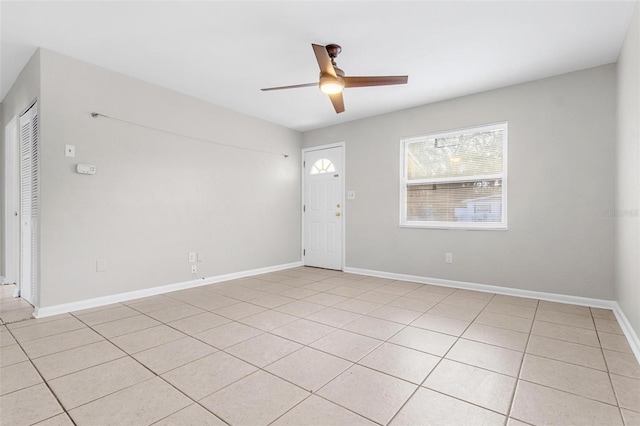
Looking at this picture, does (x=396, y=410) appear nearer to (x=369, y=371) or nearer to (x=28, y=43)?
(x=369, y=371)

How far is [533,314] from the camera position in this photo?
3.02 m

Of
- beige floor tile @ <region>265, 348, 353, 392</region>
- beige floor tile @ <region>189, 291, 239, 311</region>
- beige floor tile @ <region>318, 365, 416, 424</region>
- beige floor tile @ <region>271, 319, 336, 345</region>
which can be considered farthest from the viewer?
beige floor tile @ <region>189, 291, 239, 311</region>

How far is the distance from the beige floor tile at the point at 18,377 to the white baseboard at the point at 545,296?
3.90 metres

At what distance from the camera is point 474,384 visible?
1.79 meters

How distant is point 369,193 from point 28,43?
4291 mm

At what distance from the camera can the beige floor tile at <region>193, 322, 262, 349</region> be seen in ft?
7.78

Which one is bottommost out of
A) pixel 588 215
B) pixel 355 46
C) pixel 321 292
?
pixel 321 292

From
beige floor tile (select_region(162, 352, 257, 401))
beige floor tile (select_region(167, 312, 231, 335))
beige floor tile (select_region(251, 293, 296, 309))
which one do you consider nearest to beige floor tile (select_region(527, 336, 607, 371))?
beige floor tile (select_region(162, 352, 257, 401))

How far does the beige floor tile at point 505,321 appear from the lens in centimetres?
269

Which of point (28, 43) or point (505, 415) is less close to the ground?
point (28, 43)

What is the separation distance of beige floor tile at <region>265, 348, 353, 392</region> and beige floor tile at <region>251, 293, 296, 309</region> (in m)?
1.17

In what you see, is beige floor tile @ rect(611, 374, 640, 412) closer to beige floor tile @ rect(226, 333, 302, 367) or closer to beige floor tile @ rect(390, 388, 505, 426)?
beige floor tile @ rect(390, 388, 505, 426)

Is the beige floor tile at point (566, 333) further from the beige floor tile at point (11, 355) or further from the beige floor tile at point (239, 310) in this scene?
the beige floor tile at point (11, 355)

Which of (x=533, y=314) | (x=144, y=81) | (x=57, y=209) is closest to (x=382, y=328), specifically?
(x=533, y=314)
